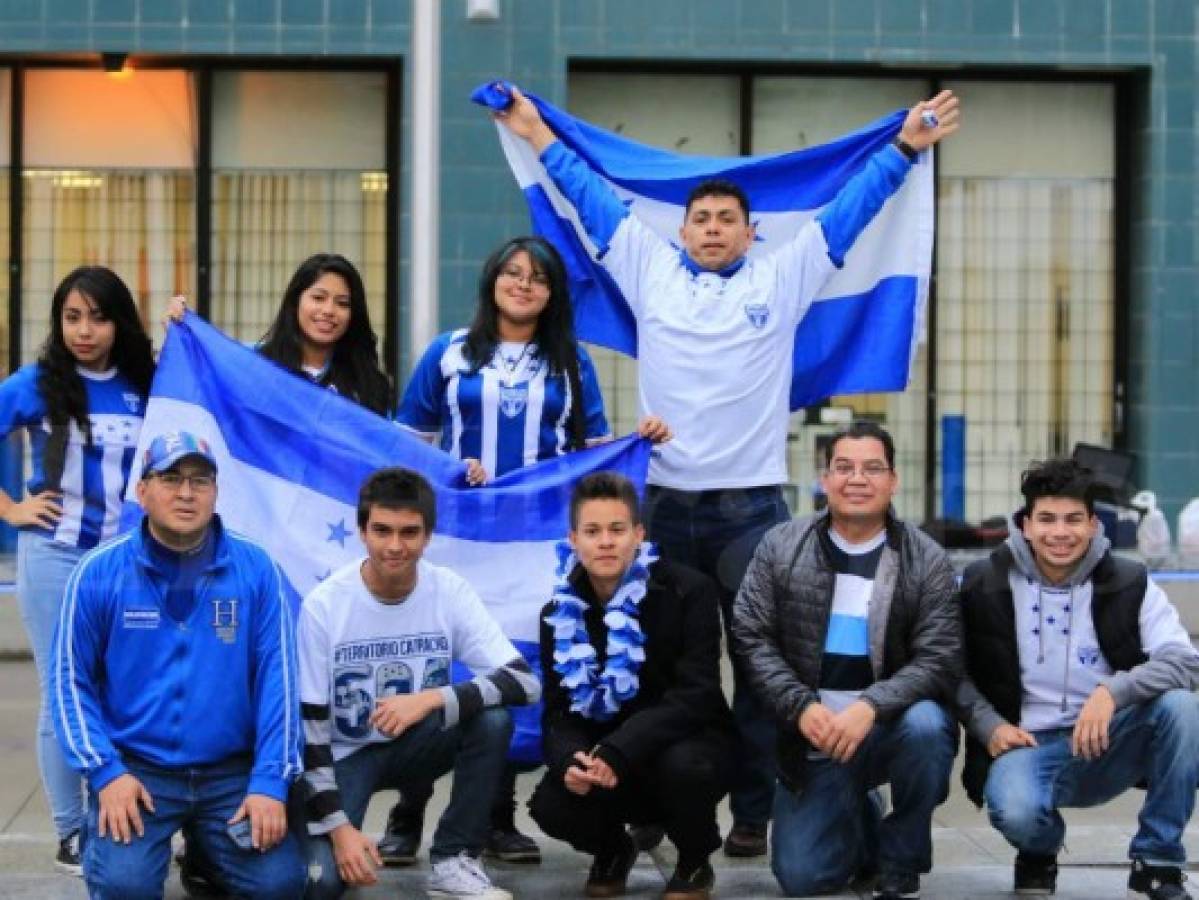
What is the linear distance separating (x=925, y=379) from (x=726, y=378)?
8424mm

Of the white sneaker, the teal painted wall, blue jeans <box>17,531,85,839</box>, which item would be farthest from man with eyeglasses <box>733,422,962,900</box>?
the teal painted wall

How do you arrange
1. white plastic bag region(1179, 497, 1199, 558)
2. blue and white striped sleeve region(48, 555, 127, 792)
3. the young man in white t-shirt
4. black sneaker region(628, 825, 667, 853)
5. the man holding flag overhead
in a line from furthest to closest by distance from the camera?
1. white plastic bag region(1179, 497, 1199, 558)
2. the man holding flag overhead
3. black sneaker region(628, 825, 667, 853)
4. the young man in white t-shirt
5. blue and white striped sleeve region(48, 555, 127, 792)

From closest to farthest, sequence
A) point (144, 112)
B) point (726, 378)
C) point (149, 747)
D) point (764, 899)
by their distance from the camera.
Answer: point (149, 747)
point (764, 899)
point (726, 378)
point (144, 112)

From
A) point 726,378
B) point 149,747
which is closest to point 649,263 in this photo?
point 726,378

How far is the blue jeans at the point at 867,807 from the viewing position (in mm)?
6836

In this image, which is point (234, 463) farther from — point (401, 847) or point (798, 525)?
point (798, 525)

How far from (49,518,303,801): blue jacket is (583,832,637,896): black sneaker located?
3.60ft

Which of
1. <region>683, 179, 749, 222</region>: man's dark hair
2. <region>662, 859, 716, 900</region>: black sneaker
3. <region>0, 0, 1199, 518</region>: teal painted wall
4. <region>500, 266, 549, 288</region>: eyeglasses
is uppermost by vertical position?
<region>0, 0, 1199, 518</region>: teal painted wall

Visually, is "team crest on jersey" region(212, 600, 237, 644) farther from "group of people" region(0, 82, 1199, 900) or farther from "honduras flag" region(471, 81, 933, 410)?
"honduras flag" region(471, 81, 933, 410)

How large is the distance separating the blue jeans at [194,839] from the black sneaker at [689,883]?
1.16m

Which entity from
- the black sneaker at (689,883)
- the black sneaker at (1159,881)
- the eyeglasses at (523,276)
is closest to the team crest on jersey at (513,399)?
the eyeglasses at (523,276)

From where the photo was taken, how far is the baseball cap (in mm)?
6465

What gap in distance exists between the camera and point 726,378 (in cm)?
757

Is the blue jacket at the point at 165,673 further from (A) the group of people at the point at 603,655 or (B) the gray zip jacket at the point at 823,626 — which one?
(B) the gray zip jacket at the point at 823,626
